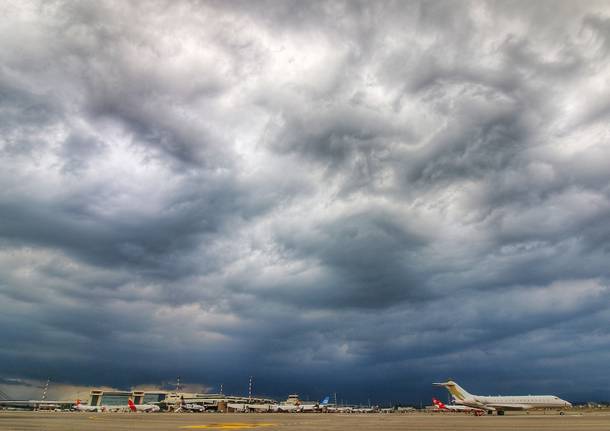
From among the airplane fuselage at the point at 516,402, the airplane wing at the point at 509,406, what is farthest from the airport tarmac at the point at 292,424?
the airplane fuselage at the point at 516,402

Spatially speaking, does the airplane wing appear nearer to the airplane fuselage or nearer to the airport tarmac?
the airplane fuselage

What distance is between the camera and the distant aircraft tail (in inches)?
6358

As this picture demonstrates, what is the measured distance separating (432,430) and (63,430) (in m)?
36.2

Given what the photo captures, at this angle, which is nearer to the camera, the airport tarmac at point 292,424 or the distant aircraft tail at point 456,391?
the airport tarmac at point 292,424

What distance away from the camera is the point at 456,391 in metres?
167

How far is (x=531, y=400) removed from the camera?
150500 mm

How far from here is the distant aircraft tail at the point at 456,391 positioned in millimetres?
161500

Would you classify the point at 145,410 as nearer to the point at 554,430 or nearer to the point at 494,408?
the point at 494,408

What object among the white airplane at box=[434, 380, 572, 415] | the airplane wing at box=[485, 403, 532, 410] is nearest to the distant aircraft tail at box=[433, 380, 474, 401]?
the white airplane at box=[434, 380, 572, 415]

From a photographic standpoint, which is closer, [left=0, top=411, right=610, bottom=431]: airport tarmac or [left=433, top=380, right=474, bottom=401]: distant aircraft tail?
A: [left=0, top=411, right=610, bottom=431]: airport tarmac

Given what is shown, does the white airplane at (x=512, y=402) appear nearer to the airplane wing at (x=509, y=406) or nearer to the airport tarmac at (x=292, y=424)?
the airplane wing at (x=509, y=406)

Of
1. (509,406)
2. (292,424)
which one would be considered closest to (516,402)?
(509,406)

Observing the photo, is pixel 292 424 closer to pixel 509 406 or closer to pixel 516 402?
pixel 509 406

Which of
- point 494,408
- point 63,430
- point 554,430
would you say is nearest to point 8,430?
point 63,430
